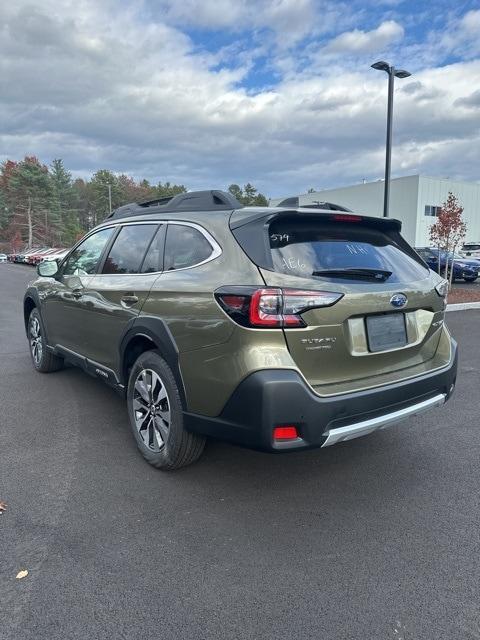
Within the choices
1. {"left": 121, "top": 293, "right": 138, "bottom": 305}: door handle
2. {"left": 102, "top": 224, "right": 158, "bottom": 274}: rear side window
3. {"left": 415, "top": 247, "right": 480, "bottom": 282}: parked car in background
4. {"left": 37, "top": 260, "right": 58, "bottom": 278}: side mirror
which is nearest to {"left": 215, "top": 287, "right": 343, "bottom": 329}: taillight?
{"left": 121, "top": 293, "right": 138, "bottom": 305}: door handle

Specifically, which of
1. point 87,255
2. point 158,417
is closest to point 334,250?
point 158,417

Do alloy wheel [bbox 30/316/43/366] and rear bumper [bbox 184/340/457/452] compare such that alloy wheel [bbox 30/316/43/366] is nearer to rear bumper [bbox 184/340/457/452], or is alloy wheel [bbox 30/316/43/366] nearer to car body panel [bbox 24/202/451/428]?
car body panel [bbox 24/202/451/428]

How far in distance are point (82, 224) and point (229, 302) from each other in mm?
92664

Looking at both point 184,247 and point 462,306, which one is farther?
point 462,306

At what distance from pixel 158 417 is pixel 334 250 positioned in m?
1.62

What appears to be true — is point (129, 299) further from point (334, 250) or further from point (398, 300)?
point (398, 300)

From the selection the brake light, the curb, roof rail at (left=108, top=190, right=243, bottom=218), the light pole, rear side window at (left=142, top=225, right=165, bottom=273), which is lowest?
the curb

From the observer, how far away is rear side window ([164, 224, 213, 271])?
9.84 feet

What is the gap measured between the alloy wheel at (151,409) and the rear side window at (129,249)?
0.86 metres

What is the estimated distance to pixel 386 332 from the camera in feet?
9.45

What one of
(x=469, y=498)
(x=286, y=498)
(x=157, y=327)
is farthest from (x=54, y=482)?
A: (x=469, y=498)

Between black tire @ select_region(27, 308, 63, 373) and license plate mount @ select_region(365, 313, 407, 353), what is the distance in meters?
3.96

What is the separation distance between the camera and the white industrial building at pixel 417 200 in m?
39.7

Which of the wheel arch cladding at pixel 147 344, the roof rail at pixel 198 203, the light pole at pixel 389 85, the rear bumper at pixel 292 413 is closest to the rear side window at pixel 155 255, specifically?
the roof rail at pixel 198 203
